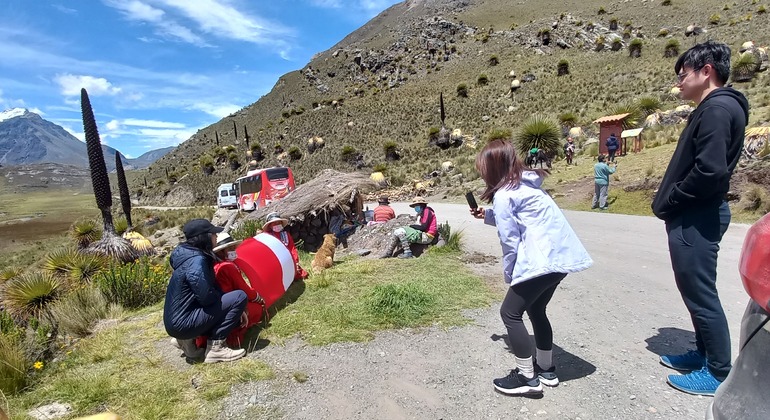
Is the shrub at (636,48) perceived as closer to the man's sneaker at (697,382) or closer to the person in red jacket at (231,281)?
the man's sneaker at (697,382)

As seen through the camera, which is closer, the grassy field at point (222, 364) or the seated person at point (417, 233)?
the grassy field at point (222, 364)

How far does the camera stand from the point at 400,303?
4410 mm

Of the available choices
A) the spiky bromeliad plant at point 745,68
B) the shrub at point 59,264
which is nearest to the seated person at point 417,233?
the shrub at point 59,264

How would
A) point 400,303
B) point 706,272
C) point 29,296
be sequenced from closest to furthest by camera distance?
point 706,272
point 400,303
point 29,296

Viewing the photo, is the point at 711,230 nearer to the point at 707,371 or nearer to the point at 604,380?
the point at 707,371

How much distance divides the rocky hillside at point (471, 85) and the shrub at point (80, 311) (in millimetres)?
15283

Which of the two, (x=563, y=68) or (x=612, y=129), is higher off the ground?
(x=563, y=68)

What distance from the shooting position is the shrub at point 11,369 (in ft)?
11.2

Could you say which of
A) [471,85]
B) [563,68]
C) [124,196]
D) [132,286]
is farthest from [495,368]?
[471,85]

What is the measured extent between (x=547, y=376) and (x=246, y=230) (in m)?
6.56

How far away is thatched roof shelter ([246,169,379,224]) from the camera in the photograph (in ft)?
27.7

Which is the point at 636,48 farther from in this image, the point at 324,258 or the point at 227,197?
the point at 324,258

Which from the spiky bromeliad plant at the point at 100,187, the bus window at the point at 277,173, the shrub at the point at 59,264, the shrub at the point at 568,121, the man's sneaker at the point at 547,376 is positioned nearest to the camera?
the man's sneaker at the point at 547,376

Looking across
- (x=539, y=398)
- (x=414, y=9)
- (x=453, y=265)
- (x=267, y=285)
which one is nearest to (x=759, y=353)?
(x=539, y=398)
